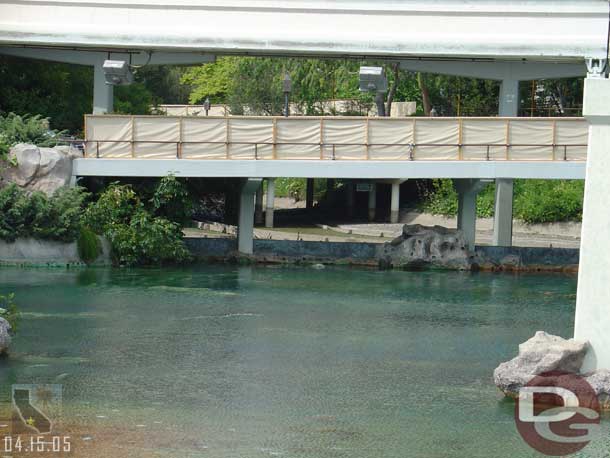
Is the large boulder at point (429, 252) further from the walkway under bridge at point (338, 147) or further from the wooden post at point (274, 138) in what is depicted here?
the wooden post at point (274, 138)

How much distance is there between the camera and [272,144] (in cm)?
3550

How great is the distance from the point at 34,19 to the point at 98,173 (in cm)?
733

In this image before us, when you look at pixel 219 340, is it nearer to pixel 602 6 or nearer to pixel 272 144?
pixel 272 144

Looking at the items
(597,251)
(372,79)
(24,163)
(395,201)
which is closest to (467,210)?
(372,79)

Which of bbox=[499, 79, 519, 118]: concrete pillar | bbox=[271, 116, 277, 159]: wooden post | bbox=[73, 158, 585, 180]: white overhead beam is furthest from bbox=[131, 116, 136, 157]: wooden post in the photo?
bbox=[499, 79, 519, 118]: concrete pillar

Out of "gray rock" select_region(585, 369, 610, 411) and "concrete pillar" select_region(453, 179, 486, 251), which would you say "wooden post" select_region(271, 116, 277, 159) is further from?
"gray rock" select_region(585, 369, 610, 411)

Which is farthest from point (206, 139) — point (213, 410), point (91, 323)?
point (213, 410)

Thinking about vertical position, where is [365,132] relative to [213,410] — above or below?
above

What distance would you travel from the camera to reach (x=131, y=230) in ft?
114

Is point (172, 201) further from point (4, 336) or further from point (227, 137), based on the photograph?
point (4, 336)

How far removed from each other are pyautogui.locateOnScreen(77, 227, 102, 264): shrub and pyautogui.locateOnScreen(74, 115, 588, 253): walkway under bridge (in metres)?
2.03

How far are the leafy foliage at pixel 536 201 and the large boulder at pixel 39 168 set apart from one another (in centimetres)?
1918

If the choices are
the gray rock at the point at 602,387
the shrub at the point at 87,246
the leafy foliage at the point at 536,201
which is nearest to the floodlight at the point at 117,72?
the shrub at the point at 87,246

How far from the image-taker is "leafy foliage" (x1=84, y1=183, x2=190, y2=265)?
3475cm
